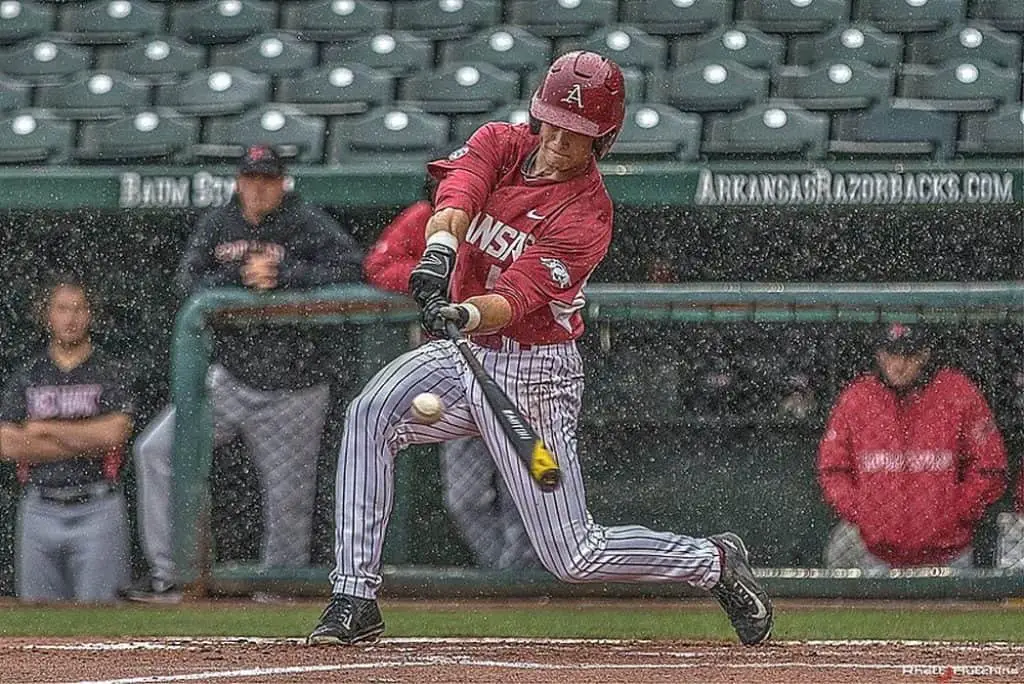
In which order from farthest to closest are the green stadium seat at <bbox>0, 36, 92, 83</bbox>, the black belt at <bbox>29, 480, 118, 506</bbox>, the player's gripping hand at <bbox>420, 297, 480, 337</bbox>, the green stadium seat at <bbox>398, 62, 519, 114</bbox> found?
the green stadium seat at <bbox>0, 36, 92, 83</bbox> < the green stadium seat at <bbox>398, 62, 519, 114</bbox> < the black belt at <bbox>29, 480, 118, 506</bbox> < the player's gripping hand at <bbox>420, 297, 480, 337</bbox>

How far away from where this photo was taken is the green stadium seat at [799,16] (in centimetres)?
764

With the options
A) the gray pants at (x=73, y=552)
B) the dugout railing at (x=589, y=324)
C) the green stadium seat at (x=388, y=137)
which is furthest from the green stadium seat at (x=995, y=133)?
the gray pants at (x=73, y=552)

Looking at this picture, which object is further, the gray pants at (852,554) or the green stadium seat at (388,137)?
the green stadium seat at (388,137)

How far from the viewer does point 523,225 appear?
4336 mm

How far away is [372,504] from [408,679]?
2.08 feet

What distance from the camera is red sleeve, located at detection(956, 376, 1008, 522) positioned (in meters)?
5.93

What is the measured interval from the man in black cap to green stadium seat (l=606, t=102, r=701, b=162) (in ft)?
3.74

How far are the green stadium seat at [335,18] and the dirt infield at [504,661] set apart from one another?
370 cm

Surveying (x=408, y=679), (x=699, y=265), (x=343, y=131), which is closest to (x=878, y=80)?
(x=699, y=265)

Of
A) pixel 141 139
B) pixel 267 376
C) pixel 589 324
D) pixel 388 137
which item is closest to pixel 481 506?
pixel 589 324

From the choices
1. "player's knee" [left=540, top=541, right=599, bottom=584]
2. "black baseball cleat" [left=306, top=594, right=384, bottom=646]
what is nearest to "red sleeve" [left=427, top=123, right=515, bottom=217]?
"player's knee" [left=540, top=541, right=599, bottom=584]

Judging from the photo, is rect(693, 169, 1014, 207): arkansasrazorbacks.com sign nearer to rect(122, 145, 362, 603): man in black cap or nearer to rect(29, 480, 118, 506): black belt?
rect(122, 145, 362, 603): man in black cap

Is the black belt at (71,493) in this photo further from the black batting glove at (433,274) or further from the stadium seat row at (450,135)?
the black batting glove at (433,274)

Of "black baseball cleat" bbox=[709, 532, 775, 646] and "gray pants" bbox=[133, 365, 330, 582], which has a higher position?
"black baseball cleat" bbox=[709, 532, 775, 646]
